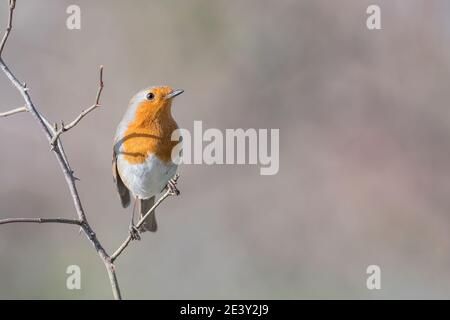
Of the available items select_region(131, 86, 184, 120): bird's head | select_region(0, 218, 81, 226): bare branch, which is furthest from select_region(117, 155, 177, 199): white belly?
select_region(0, 218, 81, 226): bare branch

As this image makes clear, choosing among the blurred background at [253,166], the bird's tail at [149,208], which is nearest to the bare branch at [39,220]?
the bird's tail at [149,208]

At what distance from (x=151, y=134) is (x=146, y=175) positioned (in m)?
0.24

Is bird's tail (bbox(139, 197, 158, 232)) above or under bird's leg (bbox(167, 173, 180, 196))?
under

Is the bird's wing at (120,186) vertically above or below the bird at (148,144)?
below

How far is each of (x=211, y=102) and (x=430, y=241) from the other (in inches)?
103

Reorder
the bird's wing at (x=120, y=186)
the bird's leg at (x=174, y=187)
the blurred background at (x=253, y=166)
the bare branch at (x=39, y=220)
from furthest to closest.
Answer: the blurred background at (x=253, y=166) → the bird's wing at (x=120, y=186) → the bird's leg at (x=174, y=187) → the bare branch at (x=39, y=220)

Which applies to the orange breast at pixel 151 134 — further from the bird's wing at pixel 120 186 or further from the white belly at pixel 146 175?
the bird's wing at pixel 120 186

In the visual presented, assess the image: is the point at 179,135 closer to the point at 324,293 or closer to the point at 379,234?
the point at 324,293

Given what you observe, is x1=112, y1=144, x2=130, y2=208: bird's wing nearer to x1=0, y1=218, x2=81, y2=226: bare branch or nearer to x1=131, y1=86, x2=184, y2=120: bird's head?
x1=131, y1=86, x2=184, y2=120: bird's head

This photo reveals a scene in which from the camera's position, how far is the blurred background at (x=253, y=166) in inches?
277

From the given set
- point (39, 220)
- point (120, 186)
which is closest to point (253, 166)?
point (120, 186)

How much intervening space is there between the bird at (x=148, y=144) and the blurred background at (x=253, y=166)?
2.08 metres

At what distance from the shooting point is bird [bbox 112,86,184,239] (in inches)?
174

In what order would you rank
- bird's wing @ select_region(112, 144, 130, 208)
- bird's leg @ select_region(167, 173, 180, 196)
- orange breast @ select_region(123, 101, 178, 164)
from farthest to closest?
1. bird's wing @ select_region(112, 144, 130, 208)
2. orange breast @ select_region(123, 101, 178, 164)
3. bird's leg @ select_region(167, 173, 180, 196)
